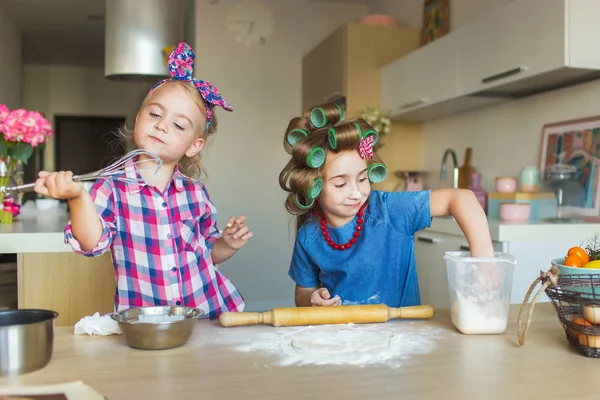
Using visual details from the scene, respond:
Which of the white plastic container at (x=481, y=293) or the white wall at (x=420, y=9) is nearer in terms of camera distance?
the white plastic container at (x=481, y=293)

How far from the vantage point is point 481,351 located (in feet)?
2.75

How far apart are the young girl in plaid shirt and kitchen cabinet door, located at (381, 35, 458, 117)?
5.43ft

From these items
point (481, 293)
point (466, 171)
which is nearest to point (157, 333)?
point (481, 293)

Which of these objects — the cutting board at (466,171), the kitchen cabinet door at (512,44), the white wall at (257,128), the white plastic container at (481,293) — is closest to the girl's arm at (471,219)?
the white plastic container at (481,293)

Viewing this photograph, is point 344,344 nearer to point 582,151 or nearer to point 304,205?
point 304,205

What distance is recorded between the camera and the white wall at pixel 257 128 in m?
4.13

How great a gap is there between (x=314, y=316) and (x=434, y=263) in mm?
1772

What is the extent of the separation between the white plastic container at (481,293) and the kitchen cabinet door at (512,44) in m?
1.34

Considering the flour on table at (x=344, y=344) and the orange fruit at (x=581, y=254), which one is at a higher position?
the orange fruit at (x=581, y=254)

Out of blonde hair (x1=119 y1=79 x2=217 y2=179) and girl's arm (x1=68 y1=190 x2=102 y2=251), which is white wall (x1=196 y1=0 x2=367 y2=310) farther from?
girl's arm (x1=68 y1=190 x2=102 y2=251)

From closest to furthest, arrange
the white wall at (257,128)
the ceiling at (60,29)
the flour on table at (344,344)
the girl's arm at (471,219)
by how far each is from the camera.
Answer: the flour on table at (344,344) → the girl's arm at (471,219) → the white wall at (257,128) → the ceiling at (60,29)

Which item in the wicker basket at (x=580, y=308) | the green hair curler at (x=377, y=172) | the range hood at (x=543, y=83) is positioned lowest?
→ the wicker basket at (x=580, y=308)

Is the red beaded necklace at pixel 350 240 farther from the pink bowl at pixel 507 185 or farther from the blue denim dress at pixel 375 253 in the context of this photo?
the pink bowl at pixel 507 185

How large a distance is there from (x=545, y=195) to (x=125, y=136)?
1.72 metres
